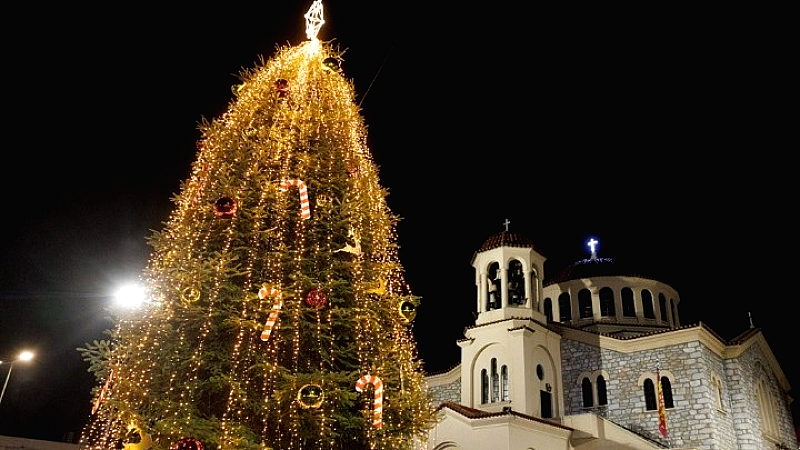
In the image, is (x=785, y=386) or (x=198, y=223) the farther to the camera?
(x=785, y=386)

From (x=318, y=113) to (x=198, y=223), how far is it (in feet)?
7.63

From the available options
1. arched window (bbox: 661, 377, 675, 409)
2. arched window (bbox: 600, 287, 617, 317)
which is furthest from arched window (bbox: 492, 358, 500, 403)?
arched window (bbox: 600, 287, 617, 317)

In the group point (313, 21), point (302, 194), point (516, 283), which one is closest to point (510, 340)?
point (516, 283)

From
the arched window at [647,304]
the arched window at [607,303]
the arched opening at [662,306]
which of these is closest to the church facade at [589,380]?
the arched opening at [662,306]

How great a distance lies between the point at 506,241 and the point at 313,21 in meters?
12.0

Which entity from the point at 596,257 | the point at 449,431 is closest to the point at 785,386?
the point at 596,257

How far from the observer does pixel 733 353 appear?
2033 centimetres

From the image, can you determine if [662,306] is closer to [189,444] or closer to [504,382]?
[504,382]

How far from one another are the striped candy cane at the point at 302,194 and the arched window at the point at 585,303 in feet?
61.5

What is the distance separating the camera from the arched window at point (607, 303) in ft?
78.9

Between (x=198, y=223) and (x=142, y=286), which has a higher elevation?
(x=198, y=223)

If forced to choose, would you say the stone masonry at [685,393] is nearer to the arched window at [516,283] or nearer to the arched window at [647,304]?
the arched window at [516,283]

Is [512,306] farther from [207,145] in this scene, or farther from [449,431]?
[207,145]

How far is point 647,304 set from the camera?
80.1ft
